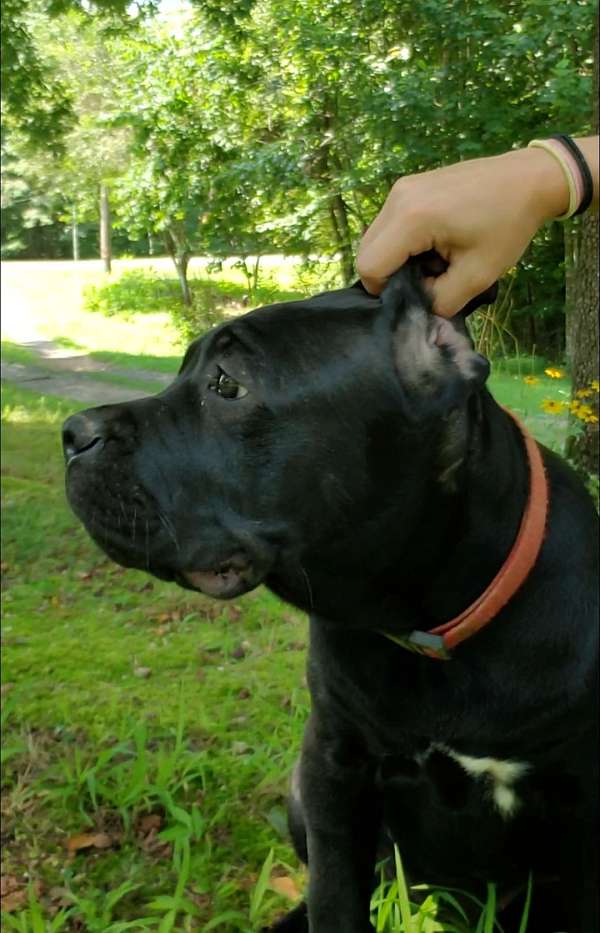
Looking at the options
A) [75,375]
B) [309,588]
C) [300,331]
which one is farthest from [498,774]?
[75,375]

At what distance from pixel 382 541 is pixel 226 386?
0.35 meters

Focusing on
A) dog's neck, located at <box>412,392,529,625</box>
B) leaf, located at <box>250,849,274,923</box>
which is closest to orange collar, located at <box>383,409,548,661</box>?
dog's neck, located at <box>412,392,529,625</box>

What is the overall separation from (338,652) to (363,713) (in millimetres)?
115

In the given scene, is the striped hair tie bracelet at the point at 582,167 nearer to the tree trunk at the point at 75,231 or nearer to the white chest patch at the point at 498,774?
the white chest patch at the point at 498,774

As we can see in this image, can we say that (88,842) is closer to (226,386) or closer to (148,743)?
(148,743)

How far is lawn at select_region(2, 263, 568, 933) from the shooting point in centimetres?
223

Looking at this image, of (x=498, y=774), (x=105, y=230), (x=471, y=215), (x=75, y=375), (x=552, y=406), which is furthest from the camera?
(x=75, y=375)

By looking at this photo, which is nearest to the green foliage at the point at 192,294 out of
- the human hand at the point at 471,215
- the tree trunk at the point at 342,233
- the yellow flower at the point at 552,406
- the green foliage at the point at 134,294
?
the green foliage at the point at 134,294

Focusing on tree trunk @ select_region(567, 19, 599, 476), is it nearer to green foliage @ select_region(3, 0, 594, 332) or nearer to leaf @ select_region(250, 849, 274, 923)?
green foliage @ select_region(3, 0, 594, 332)

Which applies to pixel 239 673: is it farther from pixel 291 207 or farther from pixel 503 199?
pixel 503 199

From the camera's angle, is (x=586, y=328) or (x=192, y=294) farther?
(x=586, y=328)

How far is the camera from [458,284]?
153 centimetres

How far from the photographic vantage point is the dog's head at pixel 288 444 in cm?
156

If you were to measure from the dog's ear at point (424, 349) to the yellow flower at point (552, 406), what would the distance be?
3.51 ft
